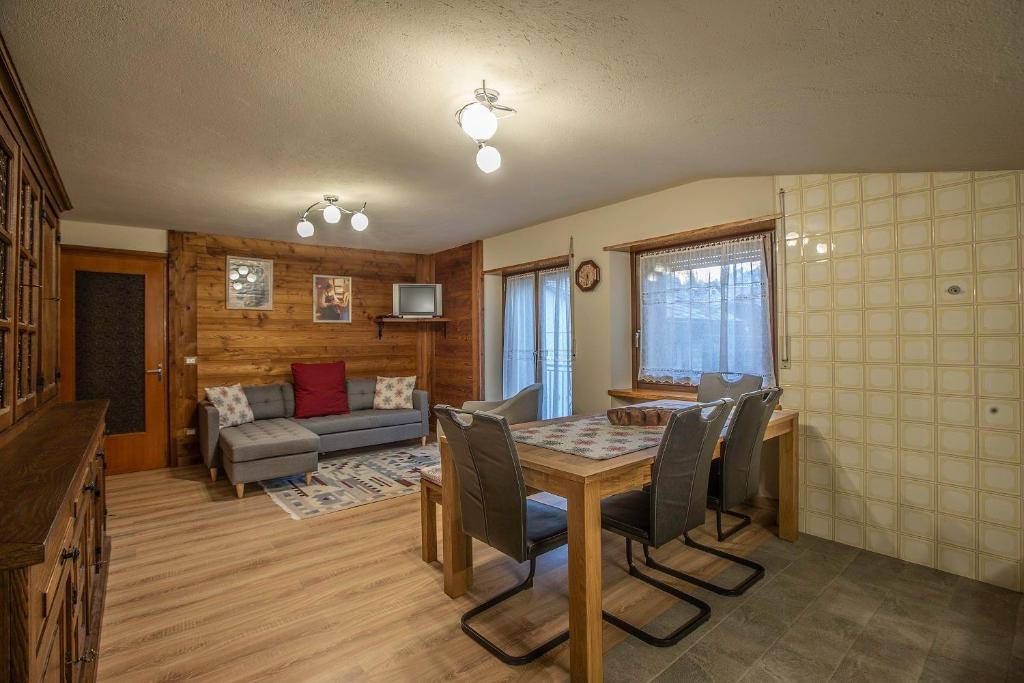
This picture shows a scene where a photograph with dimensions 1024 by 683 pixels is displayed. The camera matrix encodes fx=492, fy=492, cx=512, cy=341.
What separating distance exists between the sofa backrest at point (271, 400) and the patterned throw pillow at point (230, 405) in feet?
0.47

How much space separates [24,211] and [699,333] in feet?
12.9

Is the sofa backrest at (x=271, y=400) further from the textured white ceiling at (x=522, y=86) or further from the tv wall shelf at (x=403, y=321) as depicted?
the textured white ceiling at (x=522, y=86)

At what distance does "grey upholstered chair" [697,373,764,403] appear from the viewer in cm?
325

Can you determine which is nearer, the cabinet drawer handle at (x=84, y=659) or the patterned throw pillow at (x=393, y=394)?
the cabinet drawer handle at (x=84, y=659)

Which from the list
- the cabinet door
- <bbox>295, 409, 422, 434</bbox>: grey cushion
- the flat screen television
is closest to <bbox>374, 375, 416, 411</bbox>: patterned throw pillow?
<bbox>295, 409, 422, 434</bbox>: grey cushion

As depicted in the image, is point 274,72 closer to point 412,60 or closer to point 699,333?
point 412,60

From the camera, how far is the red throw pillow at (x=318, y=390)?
523 centimetres

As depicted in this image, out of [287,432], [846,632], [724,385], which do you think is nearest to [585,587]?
[846,632]

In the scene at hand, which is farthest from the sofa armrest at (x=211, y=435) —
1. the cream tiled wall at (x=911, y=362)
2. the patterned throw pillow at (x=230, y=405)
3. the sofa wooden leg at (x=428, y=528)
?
the cream tiled wall at (x=911, y=362)

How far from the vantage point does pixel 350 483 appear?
13.7 feet

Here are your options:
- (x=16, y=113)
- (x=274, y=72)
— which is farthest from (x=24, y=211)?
(x=274, y=72)

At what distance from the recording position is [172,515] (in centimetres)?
350

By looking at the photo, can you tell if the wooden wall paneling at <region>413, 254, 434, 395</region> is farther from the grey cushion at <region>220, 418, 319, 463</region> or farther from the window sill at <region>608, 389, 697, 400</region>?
the window sill at <region>608, 389, 697, 400</region>

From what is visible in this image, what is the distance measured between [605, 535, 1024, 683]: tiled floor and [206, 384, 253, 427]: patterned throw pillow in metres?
4.14
